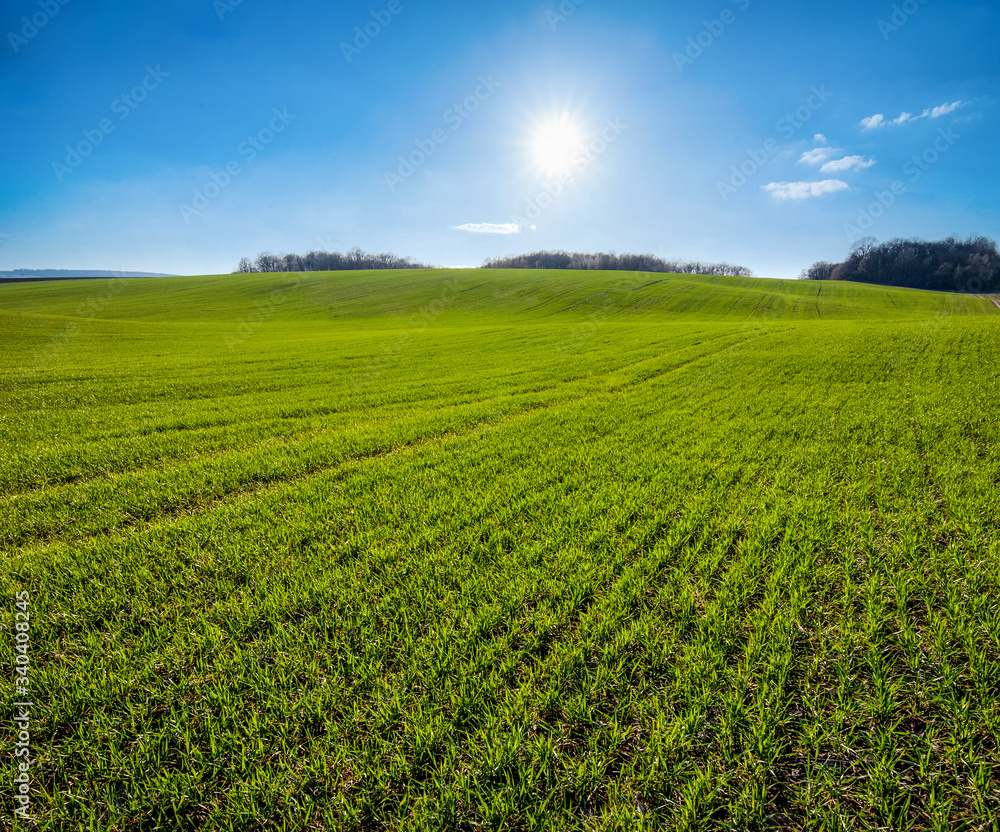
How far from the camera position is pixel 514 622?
3725 mm

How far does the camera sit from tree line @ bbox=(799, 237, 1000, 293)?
95.9 meters

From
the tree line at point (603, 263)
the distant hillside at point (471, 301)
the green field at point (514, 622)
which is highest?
the tree line at point (603, 263)

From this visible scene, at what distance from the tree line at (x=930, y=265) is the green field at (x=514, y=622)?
13953cm

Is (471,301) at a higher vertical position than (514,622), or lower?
higher

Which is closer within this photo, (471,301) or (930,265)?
(471,301)

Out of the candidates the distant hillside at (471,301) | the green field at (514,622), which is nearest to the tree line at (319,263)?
the distant hillside at (471,301)

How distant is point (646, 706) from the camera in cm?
290

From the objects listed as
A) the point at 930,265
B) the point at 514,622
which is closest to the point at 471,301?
the point at 514,622

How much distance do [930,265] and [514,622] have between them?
158m

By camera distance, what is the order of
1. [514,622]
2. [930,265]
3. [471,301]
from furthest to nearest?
[930,265], [471,301], [514,622]

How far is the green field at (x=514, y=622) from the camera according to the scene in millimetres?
2445

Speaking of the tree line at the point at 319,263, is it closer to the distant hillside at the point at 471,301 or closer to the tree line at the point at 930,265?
the distant hillside at the point at 471,301

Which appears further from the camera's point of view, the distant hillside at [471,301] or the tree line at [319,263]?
the tree line at [319,263]

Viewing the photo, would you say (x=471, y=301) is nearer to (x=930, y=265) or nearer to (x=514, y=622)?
(x=514, y=622)
